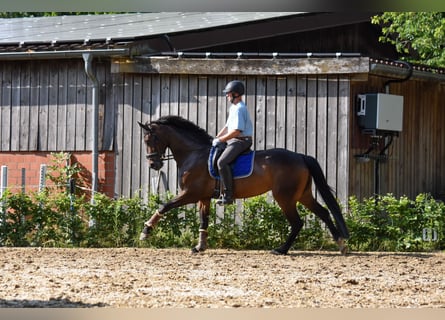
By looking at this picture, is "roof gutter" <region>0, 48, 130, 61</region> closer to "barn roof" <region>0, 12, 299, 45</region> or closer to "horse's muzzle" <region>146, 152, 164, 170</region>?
"barn roof" <region>0, 12, 299, 45</region>

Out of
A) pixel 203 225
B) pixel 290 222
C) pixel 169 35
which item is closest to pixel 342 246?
pixel 290 222

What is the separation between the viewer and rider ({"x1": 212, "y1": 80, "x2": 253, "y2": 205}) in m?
11.6

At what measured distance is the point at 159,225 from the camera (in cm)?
1327

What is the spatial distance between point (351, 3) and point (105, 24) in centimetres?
1727

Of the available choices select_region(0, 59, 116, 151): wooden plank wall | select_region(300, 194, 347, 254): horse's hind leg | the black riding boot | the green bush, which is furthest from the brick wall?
the green bush

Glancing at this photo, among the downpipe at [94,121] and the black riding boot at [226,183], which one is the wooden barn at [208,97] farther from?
the black riding boot at [226,183]

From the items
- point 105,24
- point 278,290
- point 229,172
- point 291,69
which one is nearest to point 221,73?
point 291,69

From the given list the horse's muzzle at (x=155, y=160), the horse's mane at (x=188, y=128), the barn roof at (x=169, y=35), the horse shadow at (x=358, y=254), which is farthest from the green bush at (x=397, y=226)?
the horse's muzzle at (x=155, y=160)

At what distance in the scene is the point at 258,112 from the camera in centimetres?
1466

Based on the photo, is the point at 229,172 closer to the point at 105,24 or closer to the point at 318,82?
the point at 318,82

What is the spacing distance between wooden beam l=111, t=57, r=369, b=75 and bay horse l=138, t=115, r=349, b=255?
2311mm

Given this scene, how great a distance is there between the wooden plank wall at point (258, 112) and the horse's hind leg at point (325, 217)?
2.05 meters

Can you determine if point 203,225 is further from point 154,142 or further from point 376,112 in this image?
point 376,112

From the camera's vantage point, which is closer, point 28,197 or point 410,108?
point 28,197
